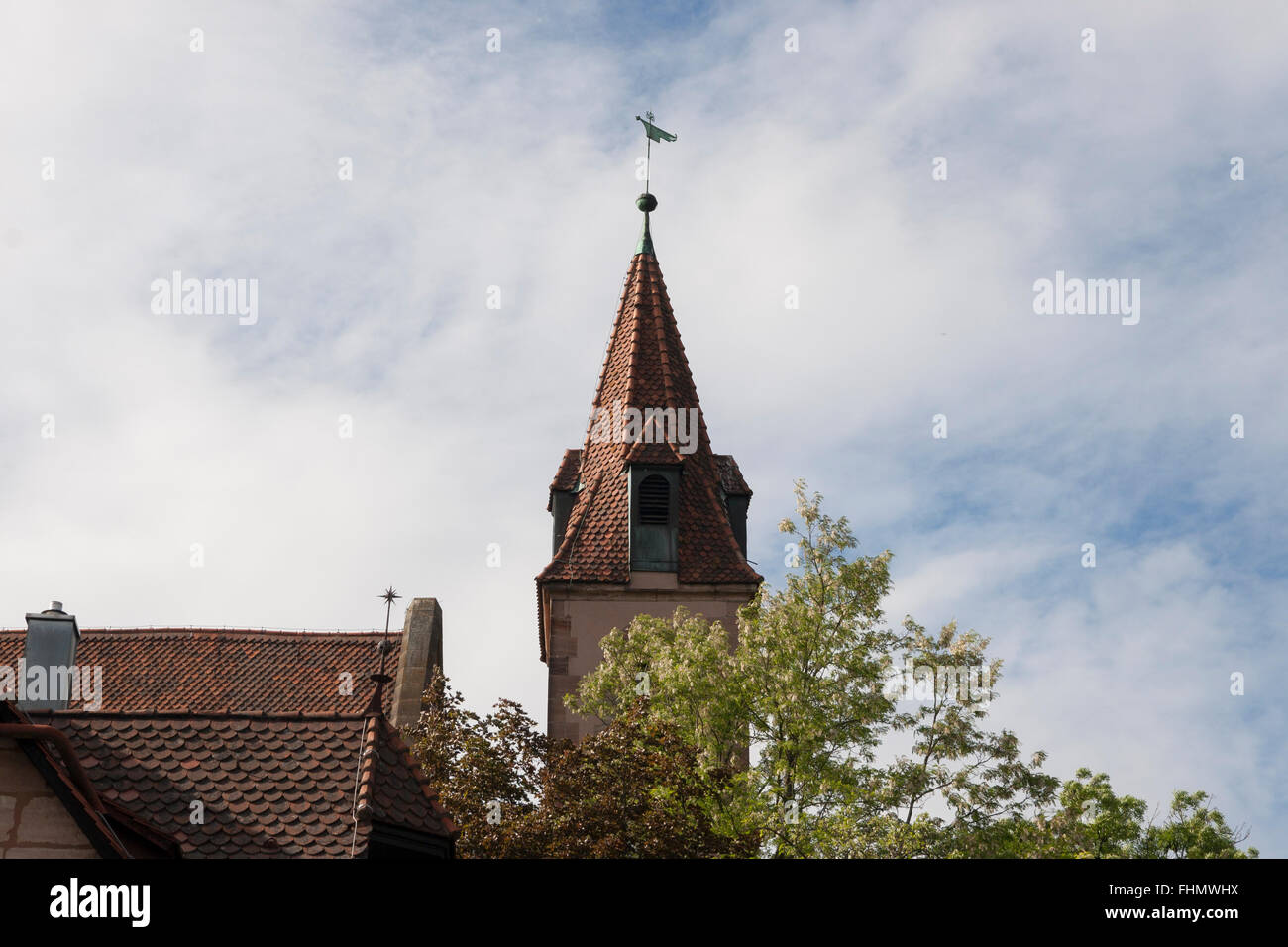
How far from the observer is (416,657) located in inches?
1182

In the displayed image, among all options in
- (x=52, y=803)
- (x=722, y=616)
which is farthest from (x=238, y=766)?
(x=722, y=616)

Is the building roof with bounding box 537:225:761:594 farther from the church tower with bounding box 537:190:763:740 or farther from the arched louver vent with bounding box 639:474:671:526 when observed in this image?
the arched louver vent with bounding box 639:474:671:526

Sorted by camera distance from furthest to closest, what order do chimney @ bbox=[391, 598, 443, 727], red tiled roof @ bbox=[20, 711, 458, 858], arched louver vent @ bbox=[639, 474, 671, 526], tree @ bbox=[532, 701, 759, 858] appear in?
arched louver vent @ bbox=[639, 474, 671, 526], chimney @ bbox=[391, 598, 443, 727], tree @ bbox=[532, 701, 759, 858], red tiled roof @ bbox=[20, 711, 458, 858]

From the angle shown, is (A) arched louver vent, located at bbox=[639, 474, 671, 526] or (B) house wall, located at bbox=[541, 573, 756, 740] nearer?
(B) house wall, located at bbox=[541, 573, 756, 740]

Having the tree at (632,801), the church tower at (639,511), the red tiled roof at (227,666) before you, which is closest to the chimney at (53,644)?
the red tiled roof at (227,666)

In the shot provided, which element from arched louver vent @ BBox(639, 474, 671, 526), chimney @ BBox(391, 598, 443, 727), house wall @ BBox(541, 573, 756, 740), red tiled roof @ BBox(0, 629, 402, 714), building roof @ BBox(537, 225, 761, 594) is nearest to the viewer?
chimney @ BBox(391, 598, 443, 727)

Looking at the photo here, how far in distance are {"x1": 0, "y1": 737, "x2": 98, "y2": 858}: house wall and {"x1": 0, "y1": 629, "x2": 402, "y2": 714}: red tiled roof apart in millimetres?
16058

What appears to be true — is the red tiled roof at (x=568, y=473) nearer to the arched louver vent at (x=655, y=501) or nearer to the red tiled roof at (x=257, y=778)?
the arched louver vent at (x=655, y=501)

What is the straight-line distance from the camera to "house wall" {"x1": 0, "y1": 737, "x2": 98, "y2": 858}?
1170 cm

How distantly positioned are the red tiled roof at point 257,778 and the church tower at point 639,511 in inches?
661

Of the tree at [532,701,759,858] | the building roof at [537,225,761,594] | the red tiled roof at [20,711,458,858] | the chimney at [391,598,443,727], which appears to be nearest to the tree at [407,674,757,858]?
the tree at [532,701,759,858]

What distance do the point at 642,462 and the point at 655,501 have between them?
1.05m
